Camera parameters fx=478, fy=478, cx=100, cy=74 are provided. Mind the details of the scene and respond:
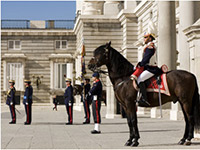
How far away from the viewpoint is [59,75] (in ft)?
187

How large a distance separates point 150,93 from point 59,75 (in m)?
47.2

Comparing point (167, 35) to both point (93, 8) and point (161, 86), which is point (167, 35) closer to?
point (161, 86)

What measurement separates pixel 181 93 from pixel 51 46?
4805cm

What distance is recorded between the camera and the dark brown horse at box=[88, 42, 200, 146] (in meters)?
10.1

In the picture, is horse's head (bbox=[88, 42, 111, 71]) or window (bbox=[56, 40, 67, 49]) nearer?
horse's head (bbox=[88, 42, 111, 71])

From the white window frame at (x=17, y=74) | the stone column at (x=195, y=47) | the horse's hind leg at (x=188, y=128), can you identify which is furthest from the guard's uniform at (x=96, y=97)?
the white window frame at (x=17, y=74)

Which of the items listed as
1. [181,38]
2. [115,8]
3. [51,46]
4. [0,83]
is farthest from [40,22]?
[181,38]

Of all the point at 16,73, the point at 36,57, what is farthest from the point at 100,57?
the point at 36,57

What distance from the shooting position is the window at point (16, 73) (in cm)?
5638

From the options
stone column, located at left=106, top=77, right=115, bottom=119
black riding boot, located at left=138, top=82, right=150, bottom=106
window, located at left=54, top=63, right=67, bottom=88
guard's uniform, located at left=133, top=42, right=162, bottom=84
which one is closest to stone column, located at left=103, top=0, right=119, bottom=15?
window, located at left=54, top=63, right=67, bottom=88

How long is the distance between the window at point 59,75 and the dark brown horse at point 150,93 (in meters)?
46.0

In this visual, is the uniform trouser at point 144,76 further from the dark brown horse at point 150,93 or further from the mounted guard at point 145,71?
the dark brown horse at point 150,93

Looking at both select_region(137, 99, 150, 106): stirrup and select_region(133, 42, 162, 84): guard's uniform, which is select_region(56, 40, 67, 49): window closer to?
select_region(133, 42, 162, 84): guard's uniform

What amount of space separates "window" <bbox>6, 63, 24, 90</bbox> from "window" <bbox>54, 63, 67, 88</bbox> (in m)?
4.02
